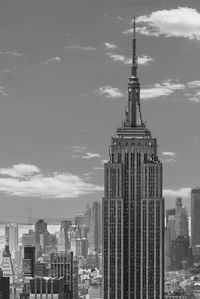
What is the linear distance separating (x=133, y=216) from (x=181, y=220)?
10.1 feet

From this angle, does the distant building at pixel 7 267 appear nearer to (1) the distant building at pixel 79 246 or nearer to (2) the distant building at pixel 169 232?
(1) the distant building at pixel 79 246

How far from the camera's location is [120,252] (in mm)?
12000

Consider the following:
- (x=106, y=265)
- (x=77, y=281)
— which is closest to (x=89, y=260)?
(x=77, y=281)

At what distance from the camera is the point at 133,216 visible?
12.1 metres

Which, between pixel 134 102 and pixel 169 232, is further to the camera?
pixel 169 232

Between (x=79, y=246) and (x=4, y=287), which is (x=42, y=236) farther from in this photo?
(x=4, y=287)

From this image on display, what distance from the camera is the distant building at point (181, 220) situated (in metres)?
12.7

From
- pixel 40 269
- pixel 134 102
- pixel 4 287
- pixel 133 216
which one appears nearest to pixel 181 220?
pixel 40 269

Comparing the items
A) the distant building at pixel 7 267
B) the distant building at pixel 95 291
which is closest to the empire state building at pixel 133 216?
the distant building at pixel 95 291

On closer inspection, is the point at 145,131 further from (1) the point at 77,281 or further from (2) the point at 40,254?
(2) the point at 40,254

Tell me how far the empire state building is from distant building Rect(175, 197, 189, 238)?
1.46 feet

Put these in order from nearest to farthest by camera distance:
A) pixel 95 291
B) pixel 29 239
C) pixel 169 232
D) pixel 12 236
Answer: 1. pixel 95 291
2. pixel 169 232
3. pixel 12 236
4. pixel 29 239

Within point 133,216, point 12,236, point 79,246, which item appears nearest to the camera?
point 133,216

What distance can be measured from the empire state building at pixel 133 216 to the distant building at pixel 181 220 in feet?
1.46
